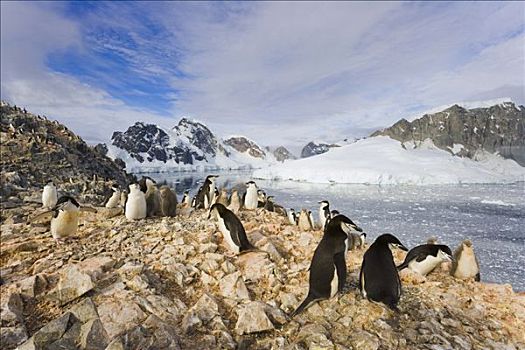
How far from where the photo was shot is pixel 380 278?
4.03 metres

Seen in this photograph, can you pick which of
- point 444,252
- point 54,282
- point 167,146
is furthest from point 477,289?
point 167,146

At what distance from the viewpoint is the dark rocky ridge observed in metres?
20.6

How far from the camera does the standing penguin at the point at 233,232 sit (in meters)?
5.33

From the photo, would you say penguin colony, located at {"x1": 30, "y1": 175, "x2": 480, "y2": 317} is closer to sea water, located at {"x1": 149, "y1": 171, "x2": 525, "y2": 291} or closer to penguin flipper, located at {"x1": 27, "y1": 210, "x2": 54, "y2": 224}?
penguin flipper, located at {"x1": 27, "y1": 210, "x2": 54, "y2": 224}

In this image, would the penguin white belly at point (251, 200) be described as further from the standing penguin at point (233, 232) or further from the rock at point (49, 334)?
the rock at point (49, 334)

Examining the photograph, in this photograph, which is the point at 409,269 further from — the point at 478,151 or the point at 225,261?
the point at 478,151

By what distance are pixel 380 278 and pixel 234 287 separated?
5.92 feet

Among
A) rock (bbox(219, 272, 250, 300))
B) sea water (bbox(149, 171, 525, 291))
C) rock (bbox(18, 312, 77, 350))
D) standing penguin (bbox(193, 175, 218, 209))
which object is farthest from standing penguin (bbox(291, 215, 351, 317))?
sea water (bbox(149, 171, 525, 291))

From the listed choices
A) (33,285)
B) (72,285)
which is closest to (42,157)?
(33,285)

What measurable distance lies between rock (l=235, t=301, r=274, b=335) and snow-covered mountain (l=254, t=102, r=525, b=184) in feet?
129

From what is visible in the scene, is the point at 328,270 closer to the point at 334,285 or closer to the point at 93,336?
the point at 334,285

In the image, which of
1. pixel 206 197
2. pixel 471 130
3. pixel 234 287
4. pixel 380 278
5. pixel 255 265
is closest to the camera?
pixel 380 278

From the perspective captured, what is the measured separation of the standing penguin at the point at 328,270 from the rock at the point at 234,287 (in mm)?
699

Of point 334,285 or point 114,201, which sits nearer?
point 334,285
